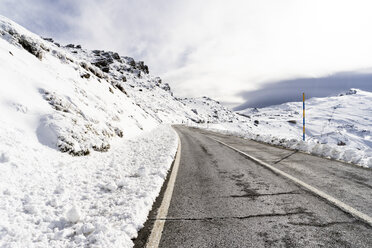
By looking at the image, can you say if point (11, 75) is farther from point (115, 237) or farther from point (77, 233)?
point (115, 237)

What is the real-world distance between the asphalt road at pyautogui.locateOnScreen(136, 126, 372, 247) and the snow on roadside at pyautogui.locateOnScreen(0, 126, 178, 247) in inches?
18.6

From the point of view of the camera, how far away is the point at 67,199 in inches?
147

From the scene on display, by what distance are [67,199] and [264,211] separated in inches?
141

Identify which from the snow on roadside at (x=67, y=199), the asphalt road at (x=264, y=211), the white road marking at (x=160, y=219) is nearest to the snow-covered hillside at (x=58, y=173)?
the snow on roadside at (x=67, y=199)

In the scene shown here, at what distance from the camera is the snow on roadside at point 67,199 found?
261cm

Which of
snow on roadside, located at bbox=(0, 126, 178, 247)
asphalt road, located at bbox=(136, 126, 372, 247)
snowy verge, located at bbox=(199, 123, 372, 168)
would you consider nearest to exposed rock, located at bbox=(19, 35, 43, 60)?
snow on roadside, located at bbox=(0, 126, 178, 247)

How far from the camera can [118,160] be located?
705 centimetres

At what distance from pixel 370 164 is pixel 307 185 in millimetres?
3612

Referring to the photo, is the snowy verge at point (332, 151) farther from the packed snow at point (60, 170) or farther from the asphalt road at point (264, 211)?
the asphalt road at point (264, 211)

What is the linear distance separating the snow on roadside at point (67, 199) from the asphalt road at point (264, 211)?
18.6 inches

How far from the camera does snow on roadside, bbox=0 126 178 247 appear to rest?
2613 millimetres

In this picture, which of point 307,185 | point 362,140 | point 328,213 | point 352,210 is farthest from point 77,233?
point 362,140

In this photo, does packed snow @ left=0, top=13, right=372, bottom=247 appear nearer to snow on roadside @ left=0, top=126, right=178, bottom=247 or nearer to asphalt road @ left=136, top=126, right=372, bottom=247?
snow on roadside @ left=0, top=126, right=178, bottom=247

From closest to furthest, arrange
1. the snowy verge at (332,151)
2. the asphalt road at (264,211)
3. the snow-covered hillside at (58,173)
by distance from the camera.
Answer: the asphalt road at (264,211), the snow-covered hillside at (58,173), the snowy verge at (332,151)
